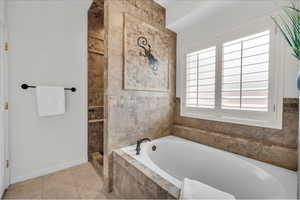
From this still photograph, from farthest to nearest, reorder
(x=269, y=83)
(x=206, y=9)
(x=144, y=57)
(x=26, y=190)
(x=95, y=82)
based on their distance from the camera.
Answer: (x=95, y=82) < (x=144, y=57) < (x=206, y=9) < (x=26, y=190) < (x=269, y=83)

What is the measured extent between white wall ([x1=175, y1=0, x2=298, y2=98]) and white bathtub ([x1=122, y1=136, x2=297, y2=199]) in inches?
30.2

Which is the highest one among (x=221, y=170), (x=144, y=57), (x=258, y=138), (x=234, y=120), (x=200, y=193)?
(x=144, y=57)

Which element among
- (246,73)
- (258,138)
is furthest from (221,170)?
(246,73)

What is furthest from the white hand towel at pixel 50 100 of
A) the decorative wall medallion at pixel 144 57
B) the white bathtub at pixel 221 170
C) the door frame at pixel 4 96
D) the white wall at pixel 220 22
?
the white wall at pixel 220 22

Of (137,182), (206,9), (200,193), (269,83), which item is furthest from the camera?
(206,9)

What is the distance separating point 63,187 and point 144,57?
2.01 metres

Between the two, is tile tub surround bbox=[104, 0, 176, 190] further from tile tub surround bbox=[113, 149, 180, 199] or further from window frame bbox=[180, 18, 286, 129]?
window frame bbox=[180, 18, 286, 129]

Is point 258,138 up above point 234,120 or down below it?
below

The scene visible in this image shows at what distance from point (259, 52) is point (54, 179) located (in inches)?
119

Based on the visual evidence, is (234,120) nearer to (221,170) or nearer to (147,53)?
(221,170)

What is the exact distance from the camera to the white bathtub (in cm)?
103

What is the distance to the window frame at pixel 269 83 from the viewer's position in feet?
4.23

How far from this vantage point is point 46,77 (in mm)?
1928

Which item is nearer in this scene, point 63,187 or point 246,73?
point 246,73
